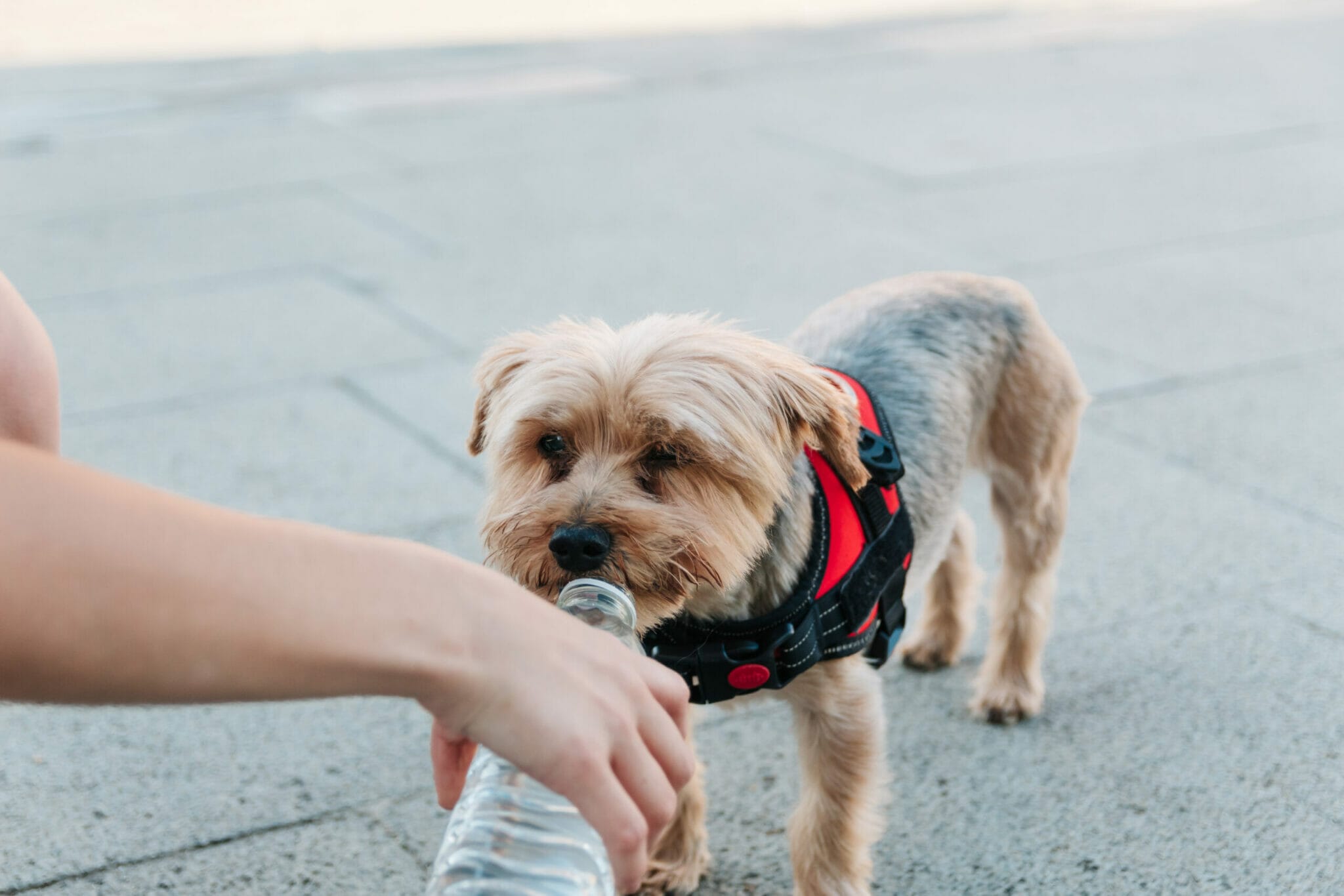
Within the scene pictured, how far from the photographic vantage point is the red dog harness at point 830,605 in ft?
8.29

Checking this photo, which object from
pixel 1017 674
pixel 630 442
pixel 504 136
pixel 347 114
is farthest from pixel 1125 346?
pixel 347 114

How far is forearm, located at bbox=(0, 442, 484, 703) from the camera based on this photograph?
872 mm

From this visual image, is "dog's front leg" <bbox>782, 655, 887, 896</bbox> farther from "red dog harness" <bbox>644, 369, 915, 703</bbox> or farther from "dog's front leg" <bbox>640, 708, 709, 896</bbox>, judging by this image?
"dog's front leg" <bbox>640, 708, 709, 896</bbox>

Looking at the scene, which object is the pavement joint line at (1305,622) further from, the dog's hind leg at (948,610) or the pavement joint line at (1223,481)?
the dog's hind leg at (948,610)

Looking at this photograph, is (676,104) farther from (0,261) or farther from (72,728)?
(72,728)

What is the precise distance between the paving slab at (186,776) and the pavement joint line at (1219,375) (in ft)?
11.5

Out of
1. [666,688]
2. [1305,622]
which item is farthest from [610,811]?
[1305,622]

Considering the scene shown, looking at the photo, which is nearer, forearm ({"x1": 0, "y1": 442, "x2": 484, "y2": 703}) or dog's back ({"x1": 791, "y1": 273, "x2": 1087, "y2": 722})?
forearm ({"x1": 0, "y1": 442, "x2": 484, "y2": 703})

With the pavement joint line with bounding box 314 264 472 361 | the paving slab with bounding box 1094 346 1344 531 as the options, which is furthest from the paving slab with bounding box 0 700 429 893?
the paving slab with bounding box 1094 346 1344 531

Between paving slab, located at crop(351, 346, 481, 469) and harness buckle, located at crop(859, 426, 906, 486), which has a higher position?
harness buckle, located at crop(859, 426, 906, 486)

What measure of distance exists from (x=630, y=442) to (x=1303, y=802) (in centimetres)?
192

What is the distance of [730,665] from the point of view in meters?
2.51

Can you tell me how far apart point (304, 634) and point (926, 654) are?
316cm

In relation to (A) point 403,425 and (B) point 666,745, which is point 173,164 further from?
(B) point 666,745
